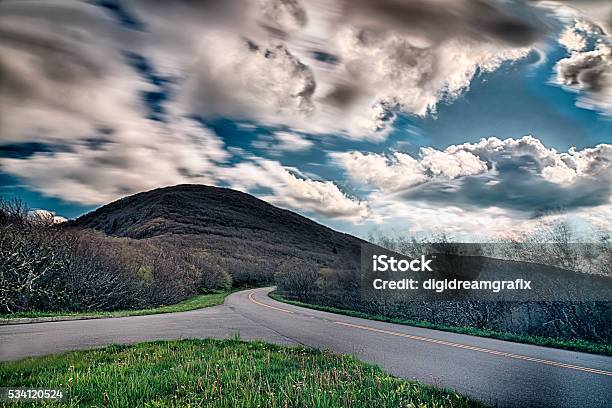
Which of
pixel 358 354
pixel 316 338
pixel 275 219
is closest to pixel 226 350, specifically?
pixel 358 354

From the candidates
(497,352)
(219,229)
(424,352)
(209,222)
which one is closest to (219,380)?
(424,352)

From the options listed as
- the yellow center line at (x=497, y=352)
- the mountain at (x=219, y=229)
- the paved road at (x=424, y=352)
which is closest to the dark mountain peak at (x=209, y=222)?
the mountain at (x=219, y=229)

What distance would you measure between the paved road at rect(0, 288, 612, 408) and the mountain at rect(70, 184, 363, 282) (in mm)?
4265

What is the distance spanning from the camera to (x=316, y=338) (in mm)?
12773

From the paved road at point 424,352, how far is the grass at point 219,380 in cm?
104

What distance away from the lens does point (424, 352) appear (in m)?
10.4

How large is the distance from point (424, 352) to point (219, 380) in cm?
530

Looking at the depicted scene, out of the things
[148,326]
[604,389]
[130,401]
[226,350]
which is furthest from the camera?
[148,326]

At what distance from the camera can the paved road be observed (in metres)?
6.88

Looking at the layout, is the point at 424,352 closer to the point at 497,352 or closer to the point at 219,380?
the point at 497,352

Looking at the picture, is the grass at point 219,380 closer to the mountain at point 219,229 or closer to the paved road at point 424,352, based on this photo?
the paved road at point 424,352

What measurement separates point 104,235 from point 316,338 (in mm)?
19536

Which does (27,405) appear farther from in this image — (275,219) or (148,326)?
(275,219)

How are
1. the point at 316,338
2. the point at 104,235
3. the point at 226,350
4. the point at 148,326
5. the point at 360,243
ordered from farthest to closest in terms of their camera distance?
the point at 104,235
the point at 360,243
the point at 148,326
the point at 316,338
the point at 226,350
